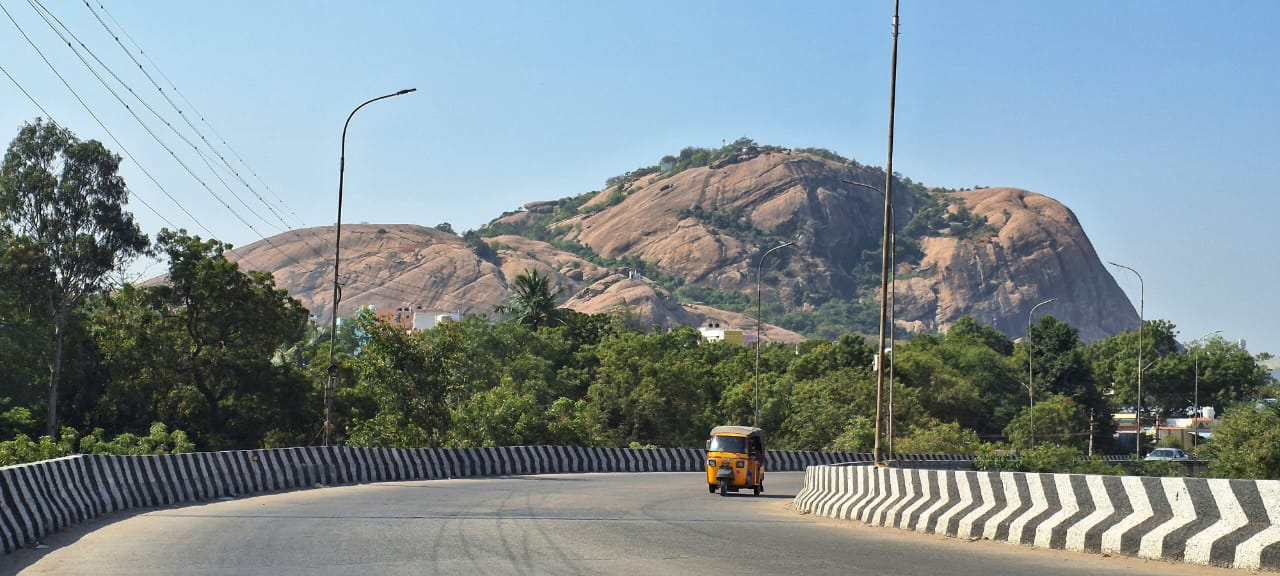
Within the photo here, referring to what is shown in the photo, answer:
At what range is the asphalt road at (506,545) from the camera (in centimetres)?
1283

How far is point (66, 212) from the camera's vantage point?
56.2m

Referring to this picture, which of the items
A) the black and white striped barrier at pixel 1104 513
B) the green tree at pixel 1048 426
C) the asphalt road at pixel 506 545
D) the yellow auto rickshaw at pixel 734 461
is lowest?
the asphalt road at pixel 506 545

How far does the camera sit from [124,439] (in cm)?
4384

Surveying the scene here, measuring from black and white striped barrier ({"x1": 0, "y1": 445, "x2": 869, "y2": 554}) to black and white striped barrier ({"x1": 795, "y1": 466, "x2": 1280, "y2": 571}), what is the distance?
11.3 m

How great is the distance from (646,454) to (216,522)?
36.0 meters

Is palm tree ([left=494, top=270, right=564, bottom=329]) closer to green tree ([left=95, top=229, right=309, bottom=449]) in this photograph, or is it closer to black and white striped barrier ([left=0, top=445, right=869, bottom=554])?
green tree ([left=95, top=229, right=309, bottom=449])

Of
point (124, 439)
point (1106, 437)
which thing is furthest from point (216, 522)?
point (1106, 437)

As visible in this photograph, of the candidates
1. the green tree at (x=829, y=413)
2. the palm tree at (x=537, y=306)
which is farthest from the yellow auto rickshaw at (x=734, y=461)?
the palm tree at (x=537, y=306)

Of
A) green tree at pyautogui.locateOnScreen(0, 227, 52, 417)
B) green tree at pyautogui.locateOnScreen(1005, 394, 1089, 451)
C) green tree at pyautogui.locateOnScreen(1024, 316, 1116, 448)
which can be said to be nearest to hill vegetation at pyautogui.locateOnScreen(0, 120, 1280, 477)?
green tree at pyautogui.locateOnScreen(0, 227, 52, 417)

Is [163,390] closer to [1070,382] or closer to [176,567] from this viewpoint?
[176,567]

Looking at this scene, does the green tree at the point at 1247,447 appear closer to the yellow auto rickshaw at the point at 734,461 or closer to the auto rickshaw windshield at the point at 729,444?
the yellow auto rickshaw at the point at 734,461

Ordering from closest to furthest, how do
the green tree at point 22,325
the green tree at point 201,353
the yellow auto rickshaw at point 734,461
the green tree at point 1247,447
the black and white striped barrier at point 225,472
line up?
the black and white striped barrier at point 225,472 < the yellow auto rickshaw at point 734,461 < the green tree at point 1247,447 < the green tree at point 22,325 < the green tree at point 201,353

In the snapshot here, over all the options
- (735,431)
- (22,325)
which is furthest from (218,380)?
(735,431)

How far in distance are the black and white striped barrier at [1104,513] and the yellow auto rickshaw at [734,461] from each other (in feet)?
43.3
